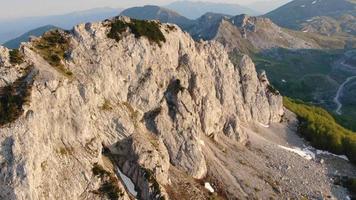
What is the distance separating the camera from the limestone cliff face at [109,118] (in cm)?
7344

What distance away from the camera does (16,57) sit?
83.9 meters

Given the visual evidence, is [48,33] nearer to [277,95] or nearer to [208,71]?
[208,71]

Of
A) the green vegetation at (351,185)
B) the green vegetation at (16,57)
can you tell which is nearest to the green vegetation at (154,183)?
the green vegetation at (16,57)

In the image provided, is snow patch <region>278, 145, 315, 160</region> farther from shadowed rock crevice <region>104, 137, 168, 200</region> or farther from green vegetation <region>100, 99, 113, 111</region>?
green vegetation <region>100, 99, 113, 111</region>

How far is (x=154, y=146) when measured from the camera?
302 feet

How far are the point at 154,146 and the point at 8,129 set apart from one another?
3018 cm

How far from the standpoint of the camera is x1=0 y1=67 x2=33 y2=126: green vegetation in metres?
73.8

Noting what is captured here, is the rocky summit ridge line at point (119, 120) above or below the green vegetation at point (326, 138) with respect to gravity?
above

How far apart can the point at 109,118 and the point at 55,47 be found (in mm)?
19586

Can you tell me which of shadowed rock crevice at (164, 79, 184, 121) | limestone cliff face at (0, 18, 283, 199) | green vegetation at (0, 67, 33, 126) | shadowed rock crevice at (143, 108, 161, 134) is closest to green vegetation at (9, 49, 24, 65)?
limestone cliff face at (0, 18, 283, 199)

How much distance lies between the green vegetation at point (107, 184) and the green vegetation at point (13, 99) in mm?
16191

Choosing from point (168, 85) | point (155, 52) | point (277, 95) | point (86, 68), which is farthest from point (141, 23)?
point (277, 95)

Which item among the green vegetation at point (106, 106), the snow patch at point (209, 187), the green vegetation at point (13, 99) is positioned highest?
the green vegetation at point (13, 99)

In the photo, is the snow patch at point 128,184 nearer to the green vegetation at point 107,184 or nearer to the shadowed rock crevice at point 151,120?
the green vegetation at point 107,184
